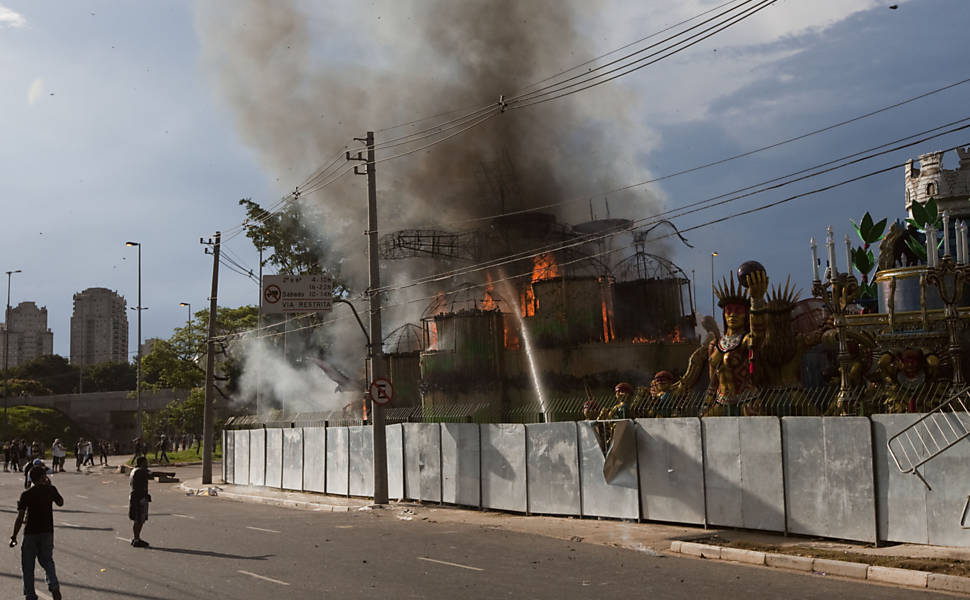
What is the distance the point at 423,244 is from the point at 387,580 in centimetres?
3525

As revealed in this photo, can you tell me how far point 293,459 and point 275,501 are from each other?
3.70 m

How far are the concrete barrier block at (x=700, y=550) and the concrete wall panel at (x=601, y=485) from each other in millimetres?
3367

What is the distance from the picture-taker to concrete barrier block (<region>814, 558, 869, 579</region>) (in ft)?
35.9

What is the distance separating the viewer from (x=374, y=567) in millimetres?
12305

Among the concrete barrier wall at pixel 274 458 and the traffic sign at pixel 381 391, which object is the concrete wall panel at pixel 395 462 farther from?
the concrete barrier wall at pixel 274 458

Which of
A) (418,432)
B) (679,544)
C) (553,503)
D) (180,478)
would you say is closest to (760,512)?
(679,544)

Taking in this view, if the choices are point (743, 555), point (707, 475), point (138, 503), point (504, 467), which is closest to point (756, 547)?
point (743, 555)

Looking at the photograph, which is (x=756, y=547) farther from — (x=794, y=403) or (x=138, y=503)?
(x=138, y=503)

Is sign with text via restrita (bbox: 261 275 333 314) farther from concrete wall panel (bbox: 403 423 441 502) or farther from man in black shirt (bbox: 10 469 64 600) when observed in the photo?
man in black shirt (bbox: 10 469 64 600)

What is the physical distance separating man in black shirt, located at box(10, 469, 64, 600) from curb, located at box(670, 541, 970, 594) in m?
8.57

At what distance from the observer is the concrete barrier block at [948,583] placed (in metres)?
9.74

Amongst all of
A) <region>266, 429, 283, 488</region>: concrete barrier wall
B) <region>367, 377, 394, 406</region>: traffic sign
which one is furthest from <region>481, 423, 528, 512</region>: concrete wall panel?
<region>266, 429, 283, 488</region>: concrete barrier wall

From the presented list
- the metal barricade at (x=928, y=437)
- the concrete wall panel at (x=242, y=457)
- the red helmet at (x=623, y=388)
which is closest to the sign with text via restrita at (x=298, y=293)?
the concrete wall panel at (x=242, y=457)

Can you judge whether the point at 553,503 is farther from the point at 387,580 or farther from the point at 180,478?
the point at 180,478
